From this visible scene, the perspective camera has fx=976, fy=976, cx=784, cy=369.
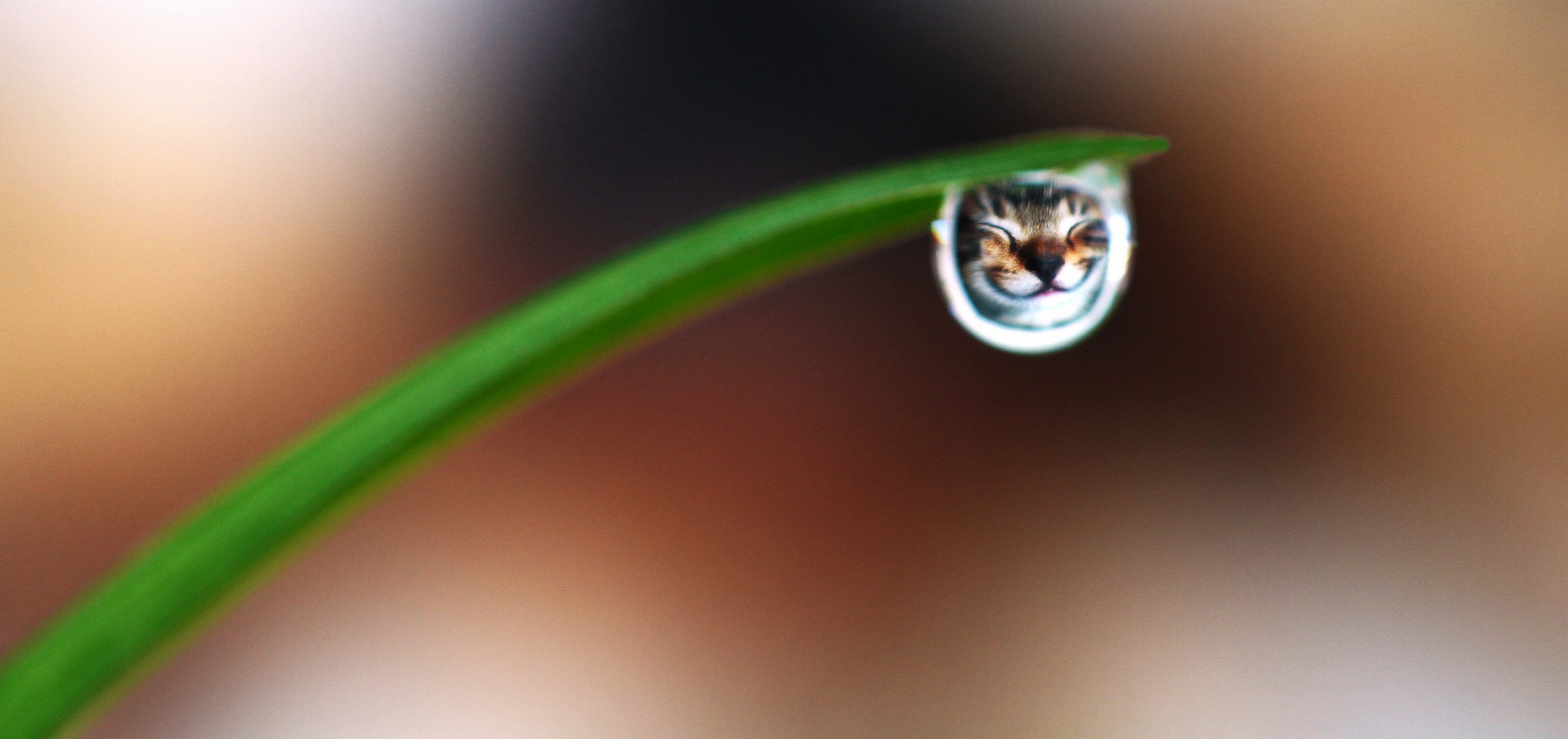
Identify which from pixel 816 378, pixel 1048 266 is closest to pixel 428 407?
pixel 1048 266

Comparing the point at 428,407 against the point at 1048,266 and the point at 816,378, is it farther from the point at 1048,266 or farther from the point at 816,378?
the point at 816,378

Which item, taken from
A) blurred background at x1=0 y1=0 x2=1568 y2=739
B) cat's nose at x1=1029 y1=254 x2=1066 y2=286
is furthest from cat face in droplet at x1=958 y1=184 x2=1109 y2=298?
blurred background at x1=0 y1=0 x2=1568 y2=739

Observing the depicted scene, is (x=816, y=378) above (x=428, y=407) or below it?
above

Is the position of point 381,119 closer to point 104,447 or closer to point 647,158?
point 647,158

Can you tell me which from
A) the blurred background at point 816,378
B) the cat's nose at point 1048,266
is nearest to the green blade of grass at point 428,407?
the cat's nose at point 1048,266

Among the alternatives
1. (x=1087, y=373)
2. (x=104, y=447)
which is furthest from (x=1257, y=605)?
(x=104, y=447)

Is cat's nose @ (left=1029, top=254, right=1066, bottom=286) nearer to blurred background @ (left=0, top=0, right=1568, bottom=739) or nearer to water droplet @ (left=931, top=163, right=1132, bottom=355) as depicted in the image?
water droplet @ (left=931, top=163, right=1132, bottom=355)

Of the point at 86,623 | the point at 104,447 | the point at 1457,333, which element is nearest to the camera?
the point at 86,623
